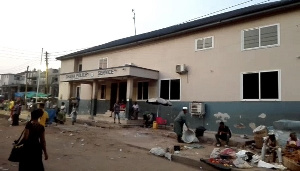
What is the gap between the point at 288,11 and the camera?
1310 cm

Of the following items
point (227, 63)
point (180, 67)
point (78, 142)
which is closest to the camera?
point (78, 142)

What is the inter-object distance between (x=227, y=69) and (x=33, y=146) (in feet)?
40.3

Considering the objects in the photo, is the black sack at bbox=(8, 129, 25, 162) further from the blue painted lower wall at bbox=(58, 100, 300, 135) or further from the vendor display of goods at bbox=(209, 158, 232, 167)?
the blue painted lower wall at bbox=(58, 100, 300, 135)

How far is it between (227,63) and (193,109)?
3356mm

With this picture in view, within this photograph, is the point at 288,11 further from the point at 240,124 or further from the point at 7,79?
the point at 7,79

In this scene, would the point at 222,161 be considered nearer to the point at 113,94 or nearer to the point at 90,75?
the point at 90,75

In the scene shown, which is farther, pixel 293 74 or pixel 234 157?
pixel 293 74

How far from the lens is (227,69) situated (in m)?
15.0

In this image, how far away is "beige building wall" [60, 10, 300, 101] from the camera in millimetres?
12758

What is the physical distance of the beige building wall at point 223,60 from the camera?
502 inches

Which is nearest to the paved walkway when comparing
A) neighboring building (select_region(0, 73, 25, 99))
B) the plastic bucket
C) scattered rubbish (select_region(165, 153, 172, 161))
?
scattered rubbish (select_region(165, 153, 172, 161))

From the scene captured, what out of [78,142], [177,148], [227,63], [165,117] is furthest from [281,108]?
[78,142]

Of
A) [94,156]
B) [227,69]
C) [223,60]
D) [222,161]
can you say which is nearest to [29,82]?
[223,60]

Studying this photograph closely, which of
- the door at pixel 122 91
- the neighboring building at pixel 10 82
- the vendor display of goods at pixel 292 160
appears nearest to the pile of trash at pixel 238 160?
the vendor display of goods at pixel 292 160
